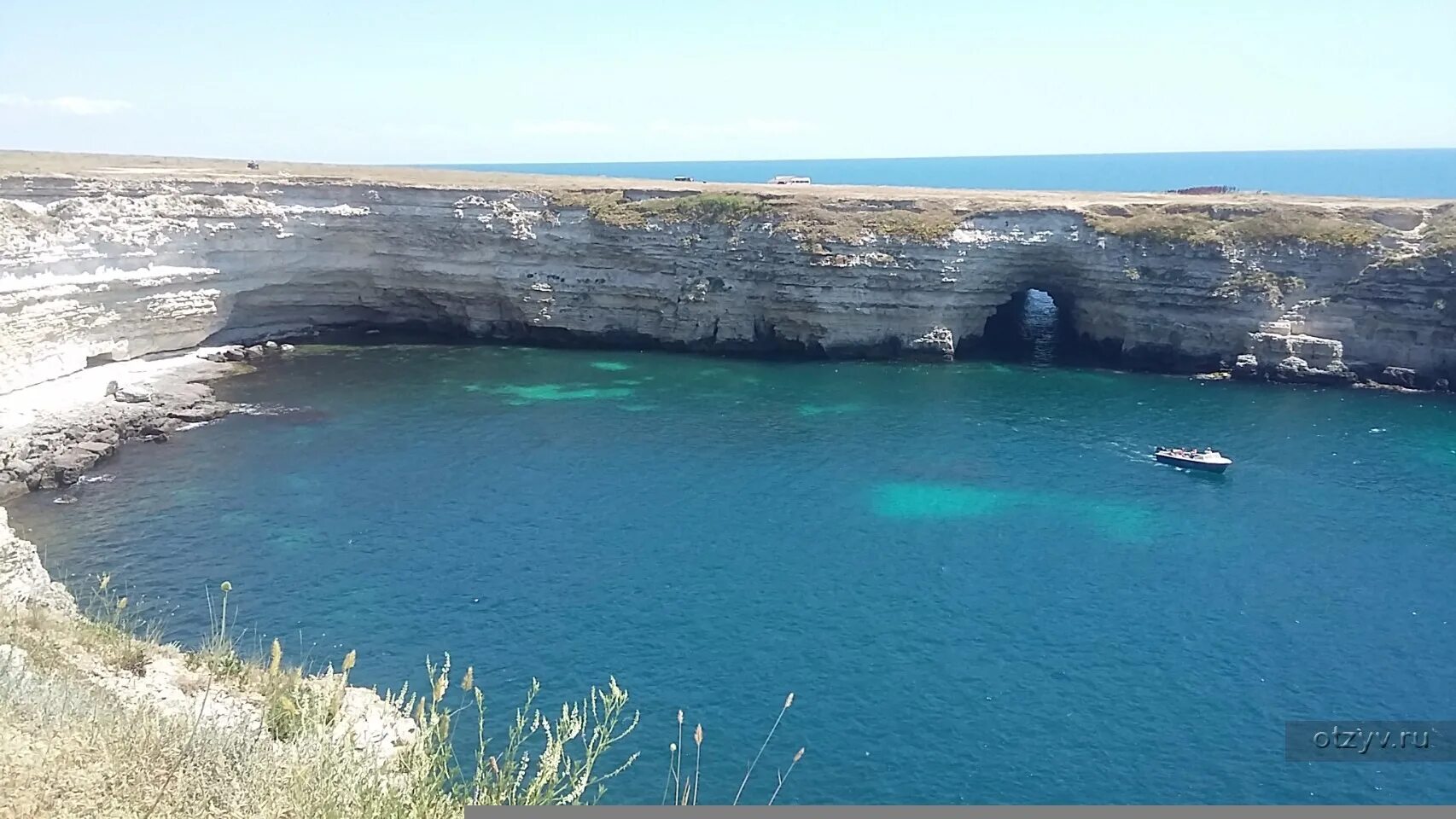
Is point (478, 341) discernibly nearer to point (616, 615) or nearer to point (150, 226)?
point (150, 226)

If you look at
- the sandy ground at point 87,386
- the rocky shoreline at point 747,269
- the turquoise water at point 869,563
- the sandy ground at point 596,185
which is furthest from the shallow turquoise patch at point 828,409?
the sandy ground at point 87,386

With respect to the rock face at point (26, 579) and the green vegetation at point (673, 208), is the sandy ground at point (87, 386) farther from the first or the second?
the green vegetation at point (673, 208)

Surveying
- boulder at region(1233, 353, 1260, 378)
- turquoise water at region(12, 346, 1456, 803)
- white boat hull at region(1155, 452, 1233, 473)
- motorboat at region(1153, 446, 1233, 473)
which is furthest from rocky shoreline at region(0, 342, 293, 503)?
boulder at region(1233, 353, 1260, 378)

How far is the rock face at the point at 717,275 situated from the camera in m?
54.8

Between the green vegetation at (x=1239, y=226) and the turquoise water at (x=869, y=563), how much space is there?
9358 mm

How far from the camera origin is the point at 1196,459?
4278cm

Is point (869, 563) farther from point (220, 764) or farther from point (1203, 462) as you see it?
point (220, 764)

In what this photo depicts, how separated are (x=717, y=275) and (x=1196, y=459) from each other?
31.1m

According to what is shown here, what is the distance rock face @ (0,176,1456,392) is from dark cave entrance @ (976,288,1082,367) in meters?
1.06

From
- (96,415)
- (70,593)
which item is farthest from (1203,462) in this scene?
(96,415)

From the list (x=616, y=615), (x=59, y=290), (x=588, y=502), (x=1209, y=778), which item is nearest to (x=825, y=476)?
(x=588, y=502)

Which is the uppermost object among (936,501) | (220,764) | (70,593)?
(220,764)

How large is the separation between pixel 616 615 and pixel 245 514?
16295mm

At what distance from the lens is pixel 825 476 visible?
42.2m
